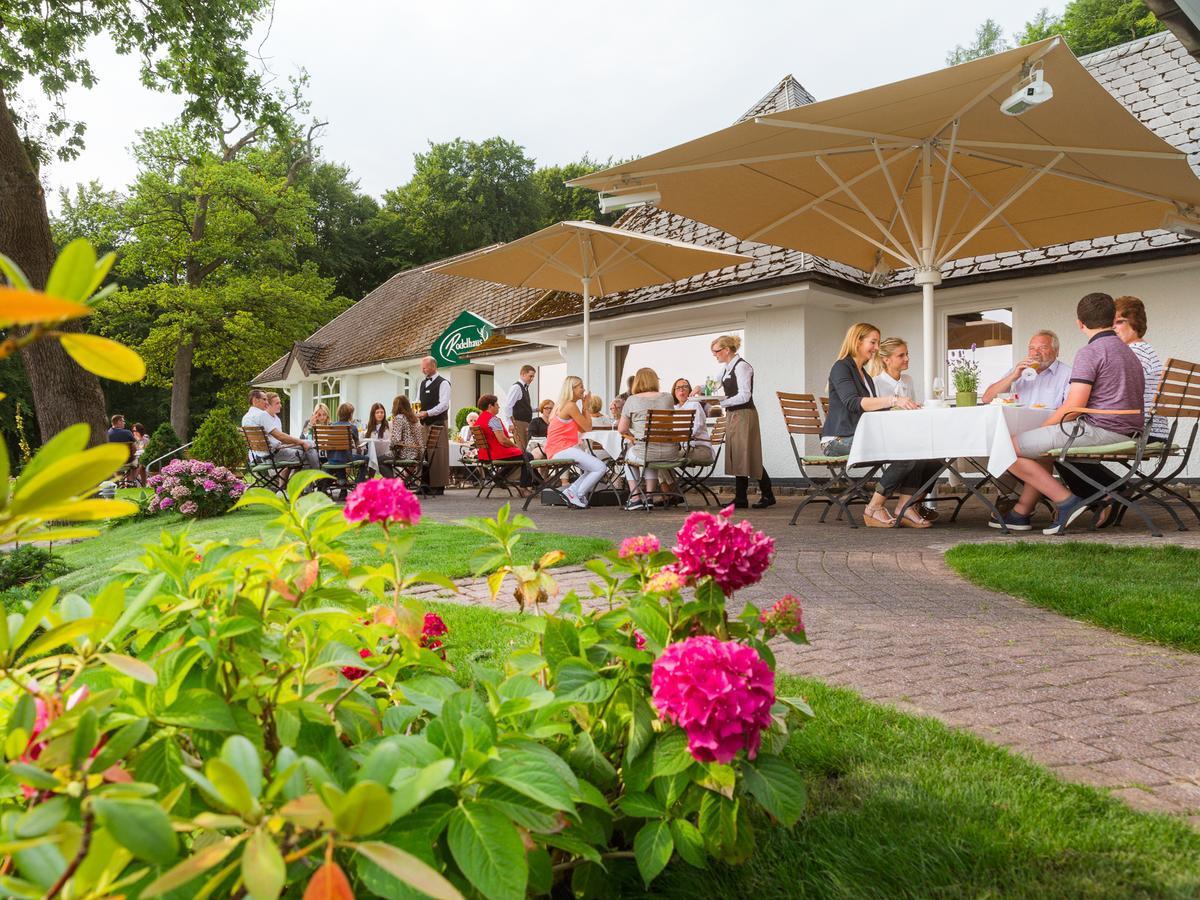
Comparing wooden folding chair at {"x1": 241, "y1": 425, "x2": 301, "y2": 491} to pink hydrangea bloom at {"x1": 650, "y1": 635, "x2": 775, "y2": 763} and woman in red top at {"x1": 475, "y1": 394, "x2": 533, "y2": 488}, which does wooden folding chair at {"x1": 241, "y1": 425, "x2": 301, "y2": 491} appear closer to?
woman in red top at {"x1": 475, "y1": 394, "x2": 533, "y2": 488}

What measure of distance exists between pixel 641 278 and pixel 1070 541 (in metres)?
7.33

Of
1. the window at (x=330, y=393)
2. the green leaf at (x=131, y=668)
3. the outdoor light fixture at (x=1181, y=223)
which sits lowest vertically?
the green leaf at (x=131, y=668)

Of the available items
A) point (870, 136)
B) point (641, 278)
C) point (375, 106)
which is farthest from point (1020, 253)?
point (375, 106)

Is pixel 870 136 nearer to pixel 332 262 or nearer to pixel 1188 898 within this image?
pixel 1188 898

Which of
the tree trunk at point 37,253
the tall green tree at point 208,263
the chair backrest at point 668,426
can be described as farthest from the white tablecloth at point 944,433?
the tall green tree at point 208,263

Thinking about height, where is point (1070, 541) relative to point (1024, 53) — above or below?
below

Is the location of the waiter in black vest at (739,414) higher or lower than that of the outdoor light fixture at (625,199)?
lower

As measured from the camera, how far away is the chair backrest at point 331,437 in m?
11.8

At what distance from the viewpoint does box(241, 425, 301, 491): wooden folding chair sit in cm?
1128

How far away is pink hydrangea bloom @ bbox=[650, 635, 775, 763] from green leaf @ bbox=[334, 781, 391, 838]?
58 centimetres

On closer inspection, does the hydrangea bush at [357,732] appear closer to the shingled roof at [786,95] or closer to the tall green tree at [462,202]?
the shingled roof at [786,95]

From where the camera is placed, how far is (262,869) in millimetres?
646

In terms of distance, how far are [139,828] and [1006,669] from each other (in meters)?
2.89

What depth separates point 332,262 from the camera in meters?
42.8
